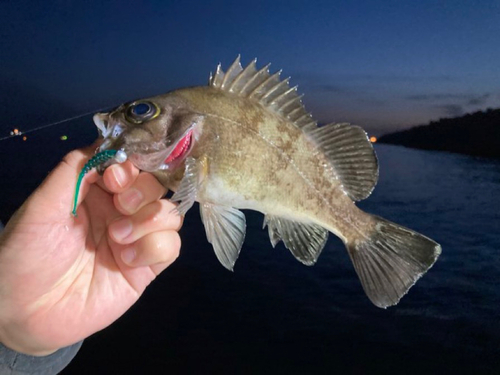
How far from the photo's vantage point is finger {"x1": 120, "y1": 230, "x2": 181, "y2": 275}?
237 centimetres

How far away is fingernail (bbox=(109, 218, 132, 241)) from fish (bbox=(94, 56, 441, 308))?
0.34m

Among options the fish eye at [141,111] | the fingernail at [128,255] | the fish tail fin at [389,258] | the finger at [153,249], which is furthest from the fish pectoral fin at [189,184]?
the fish tail fin at [389,258]

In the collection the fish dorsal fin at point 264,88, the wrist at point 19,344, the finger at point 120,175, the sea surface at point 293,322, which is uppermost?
the fish dorsal fin at point 264,88

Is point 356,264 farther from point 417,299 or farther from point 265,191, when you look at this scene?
point 417,299

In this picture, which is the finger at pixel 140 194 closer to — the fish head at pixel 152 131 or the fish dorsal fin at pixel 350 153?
the fish head at pixel 152 131

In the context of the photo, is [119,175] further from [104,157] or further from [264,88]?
[264,88]

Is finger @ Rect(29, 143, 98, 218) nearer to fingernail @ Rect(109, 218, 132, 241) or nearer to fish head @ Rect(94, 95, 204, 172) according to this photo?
fish head @ Rect(94, 95, 204, 172)

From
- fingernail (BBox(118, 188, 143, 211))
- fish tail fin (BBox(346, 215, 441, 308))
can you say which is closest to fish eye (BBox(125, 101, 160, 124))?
fingernail (BBox(118, 188, 143, 211))

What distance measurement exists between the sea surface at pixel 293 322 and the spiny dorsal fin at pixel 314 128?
8.91 meters


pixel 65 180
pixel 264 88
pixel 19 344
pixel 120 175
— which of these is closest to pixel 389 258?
pixel 264 88

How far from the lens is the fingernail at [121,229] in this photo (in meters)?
2.35

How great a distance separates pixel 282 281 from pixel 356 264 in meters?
11.4

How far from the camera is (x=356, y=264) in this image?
2443 millimetres

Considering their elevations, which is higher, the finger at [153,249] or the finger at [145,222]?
the finger at [145,222]
